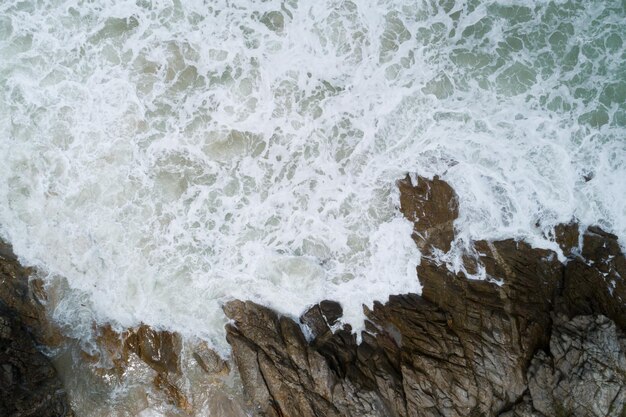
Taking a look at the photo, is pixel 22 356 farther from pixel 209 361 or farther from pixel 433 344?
pixel 433 344

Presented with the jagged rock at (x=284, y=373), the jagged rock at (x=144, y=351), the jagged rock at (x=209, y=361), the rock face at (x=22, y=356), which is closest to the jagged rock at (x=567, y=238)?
the jagged rock at (x=284, y=373)

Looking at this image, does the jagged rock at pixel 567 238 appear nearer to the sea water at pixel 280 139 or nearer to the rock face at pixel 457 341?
the rock face at pixel 457 341

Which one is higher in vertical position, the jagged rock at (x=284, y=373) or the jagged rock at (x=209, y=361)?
the jagged rock at (x=284, y=373)

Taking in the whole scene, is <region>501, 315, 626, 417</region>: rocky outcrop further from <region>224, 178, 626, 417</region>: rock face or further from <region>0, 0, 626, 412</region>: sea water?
<region>0, 0, 626, 412</region>: sea water

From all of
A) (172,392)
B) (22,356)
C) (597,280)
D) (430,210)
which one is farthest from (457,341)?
(22,356)

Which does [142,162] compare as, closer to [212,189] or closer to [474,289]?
[212,189]
